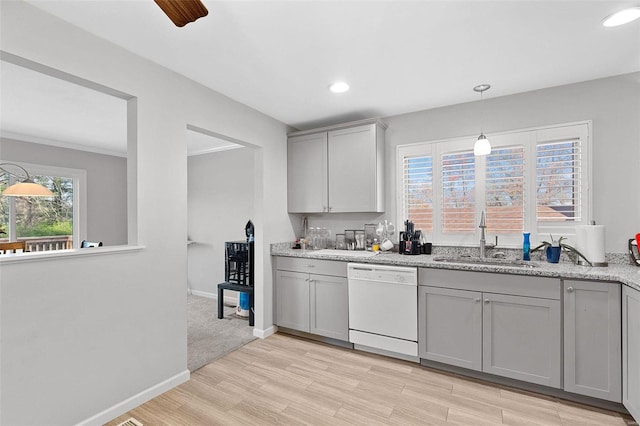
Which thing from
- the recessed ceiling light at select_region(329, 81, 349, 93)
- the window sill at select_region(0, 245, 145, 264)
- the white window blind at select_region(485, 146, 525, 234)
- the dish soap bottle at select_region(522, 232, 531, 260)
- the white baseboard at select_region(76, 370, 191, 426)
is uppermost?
the recessed ceiling light at select_region(329, 81, 349, 93)

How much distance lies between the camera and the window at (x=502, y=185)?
8.68 ft

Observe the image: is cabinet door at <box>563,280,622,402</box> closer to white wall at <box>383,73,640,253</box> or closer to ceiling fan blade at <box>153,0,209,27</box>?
white wall at <box>383,73,640,253</box>

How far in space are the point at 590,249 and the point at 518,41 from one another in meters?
1.67

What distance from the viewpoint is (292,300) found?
11.0ft

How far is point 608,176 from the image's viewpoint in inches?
98.7

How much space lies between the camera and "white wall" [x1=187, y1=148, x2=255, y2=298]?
472cm

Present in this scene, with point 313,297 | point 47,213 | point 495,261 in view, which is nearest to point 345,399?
point 313,297

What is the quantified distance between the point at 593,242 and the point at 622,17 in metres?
1.53

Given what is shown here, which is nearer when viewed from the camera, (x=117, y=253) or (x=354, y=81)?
(x=117, y=253)

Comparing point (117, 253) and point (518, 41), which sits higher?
point (518, 41)

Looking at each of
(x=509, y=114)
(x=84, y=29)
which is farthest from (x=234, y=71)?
(x=509, y=114)

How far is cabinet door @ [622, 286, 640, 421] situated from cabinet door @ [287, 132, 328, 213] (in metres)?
2.57

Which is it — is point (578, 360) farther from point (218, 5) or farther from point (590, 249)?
point (218, 5)

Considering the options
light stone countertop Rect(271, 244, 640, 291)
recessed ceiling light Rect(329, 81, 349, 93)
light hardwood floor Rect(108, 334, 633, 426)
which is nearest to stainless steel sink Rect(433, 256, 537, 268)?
light stone countertop Rect(271, 244, 640, 291)
